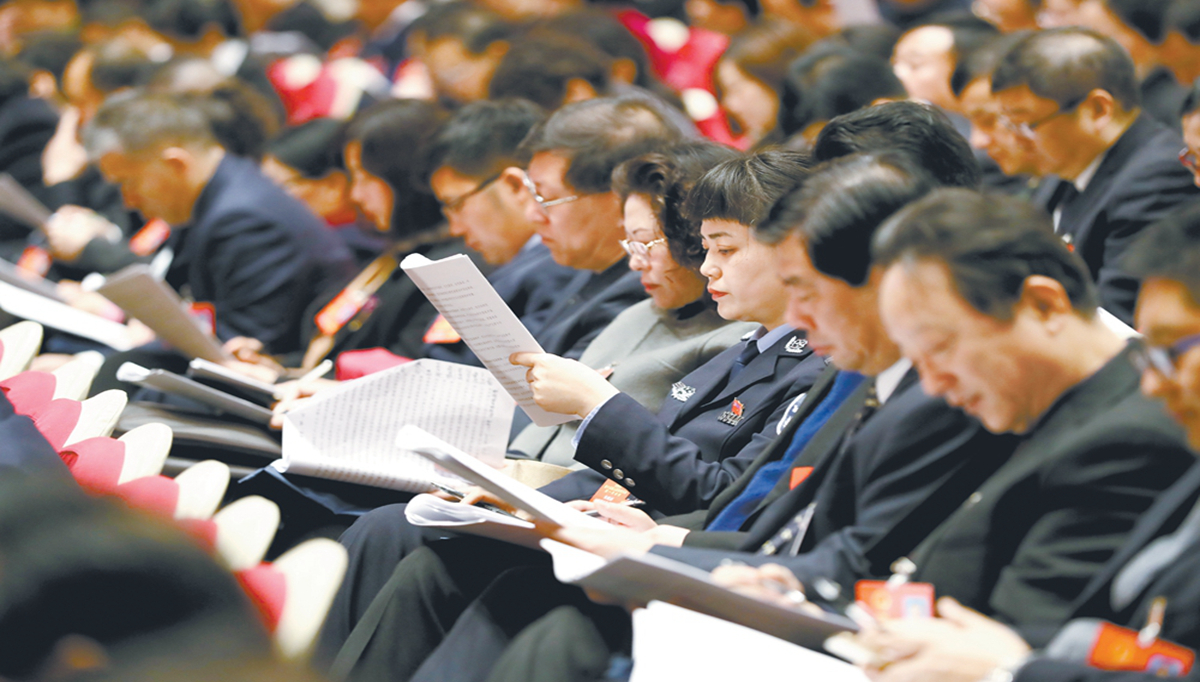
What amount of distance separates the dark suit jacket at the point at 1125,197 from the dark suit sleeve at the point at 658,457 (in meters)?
1.03

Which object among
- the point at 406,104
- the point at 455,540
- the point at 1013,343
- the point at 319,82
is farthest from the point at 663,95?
the point at 1013,343

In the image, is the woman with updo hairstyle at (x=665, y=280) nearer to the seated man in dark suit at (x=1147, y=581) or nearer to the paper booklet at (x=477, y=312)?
the paper booklet at (x=477, y=312)

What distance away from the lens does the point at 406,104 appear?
3551mm

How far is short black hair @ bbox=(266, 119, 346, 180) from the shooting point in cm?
409

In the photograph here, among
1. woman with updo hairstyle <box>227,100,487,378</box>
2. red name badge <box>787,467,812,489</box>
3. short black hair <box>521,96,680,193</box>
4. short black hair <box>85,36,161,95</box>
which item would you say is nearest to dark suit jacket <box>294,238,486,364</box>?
woman with updo hairstyle <box>227,100,487,378</box>

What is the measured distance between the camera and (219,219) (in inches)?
141

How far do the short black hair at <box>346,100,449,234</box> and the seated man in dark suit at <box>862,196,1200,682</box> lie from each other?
249 centimetres

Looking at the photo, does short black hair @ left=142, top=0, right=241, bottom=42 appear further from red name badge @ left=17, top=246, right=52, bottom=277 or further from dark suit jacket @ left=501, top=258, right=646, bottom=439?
dark suit jacket @ left=501, top=258, right=646, bottom=439

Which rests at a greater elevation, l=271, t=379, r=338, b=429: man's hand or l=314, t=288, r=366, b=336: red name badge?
l=271, t=379, r=338, b=429: man's hand

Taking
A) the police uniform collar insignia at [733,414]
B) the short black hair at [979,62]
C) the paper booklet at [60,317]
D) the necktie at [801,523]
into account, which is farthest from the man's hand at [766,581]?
the paper booklet at [60,317]

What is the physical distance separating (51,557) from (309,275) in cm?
294

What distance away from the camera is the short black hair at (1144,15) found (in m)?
3.38

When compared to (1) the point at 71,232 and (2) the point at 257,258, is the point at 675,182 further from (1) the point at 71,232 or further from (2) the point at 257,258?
(1) the point at 71,232

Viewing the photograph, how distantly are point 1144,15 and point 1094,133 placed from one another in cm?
98
